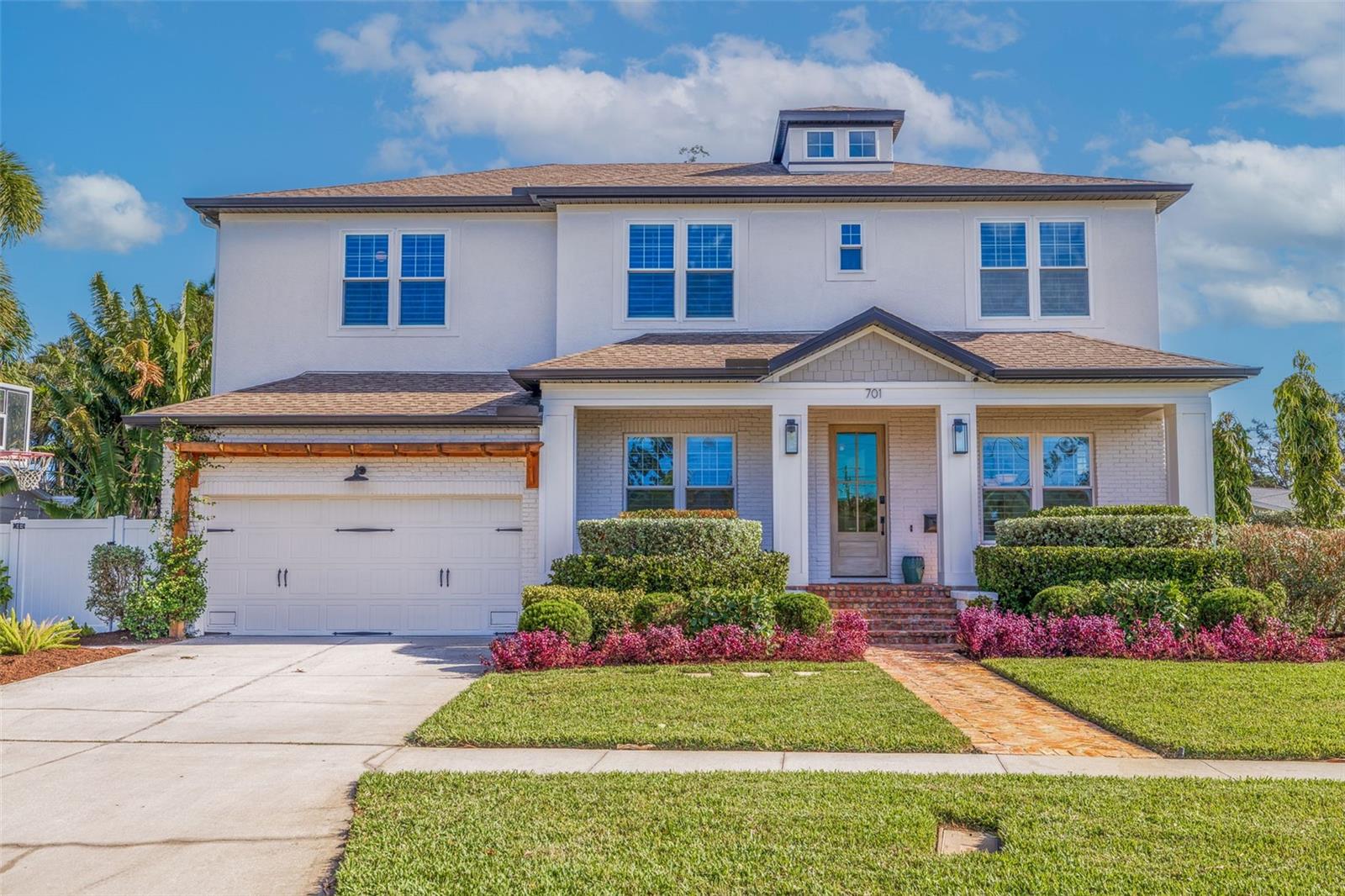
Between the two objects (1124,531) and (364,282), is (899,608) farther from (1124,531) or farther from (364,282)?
(364,282)

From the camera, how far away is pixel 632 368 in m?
13.7

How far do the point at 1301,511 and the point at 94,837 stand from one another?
24.5m

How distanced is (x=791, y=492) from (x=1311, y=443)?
49.7ft

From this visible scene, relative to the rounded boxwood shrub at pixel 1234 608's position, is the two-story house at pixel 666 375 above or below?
above

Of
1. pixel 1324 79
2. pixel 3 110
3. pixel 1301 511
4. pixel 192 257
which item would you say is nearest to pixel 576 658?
pixel 1324 79

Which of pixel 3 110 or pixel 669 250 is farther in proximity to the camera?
pixel 3 110

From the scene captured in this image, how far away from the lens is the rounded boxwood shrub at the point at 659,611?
11.6 meters

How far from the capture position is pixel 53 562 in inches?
551

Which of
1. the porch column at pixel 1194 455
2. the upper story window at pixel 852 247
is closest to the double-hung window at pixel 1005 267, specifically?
the upper story window at pixel 852 247

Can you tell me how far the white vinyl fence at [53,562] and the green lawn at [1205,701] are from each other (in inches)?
503

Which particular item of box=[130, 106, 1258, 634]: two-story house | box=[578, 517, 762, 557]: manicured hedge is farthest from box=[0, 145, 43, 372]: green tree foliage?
box=[578, 517, 762, 557]: manicured hedge

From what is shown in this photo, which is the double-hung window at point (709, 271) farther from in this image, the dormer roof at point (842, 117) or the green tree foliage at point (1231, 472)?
the green tree foliage at point (1231, 472)

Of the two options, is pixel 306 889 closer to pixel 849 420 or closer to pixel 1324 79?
pixel 849 420

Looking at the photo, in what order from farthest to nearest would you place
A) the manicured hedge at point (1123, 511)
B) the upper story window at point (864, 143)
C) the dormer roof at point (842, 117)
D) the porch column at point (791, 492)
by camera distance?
the upper story window at point (864, 143)
the dormer roof at point (842, 117)
the porch column at point (791, 492)
the manicured hedge at point (1123, 511)
